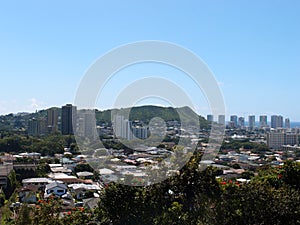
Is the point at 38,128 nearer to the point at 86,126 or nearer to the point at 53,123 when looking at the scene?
the point at 53,123

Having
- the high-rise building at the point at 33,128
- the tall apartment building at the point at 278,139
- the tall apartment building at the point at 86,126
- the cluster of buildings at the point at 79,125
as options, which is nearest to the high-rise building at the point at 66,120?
the cluster of buildings at the point at 79,125

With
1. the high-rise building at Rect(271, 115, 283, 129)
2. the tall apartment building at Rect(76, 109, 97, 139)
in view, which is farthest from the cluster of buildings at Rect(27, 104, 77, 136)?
the high-rise building at Rect(271, 115, 283, 129)

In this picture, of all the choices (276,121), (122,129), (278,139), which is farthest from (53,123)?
(276,121)

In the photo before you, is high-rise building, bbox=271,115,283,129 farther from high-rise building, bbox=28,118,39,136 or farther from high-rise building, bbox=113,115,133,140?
high-rise building, bbox=113,115,133,140

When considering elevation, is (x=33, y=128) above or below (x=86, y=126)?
below

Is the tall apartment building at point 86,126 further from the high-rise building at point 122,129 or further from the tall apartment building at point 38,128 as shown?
the tall apartment building at point 38,128

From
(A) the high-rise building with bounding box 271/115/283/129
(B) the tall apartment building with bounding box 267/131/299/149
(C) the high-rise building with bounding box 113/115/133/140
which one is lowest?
(B) the tall apartment building with bounding box 267/131/299/149

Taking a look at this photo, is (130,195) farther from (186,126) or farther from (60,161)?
(60,161)

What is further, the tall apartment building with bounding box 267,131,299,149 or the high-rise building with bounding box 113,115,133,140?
the tall apartment building with bounding box 267,131,299,149

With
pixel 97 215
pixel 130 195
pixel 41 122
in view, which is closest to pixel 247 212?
pixel 130 195

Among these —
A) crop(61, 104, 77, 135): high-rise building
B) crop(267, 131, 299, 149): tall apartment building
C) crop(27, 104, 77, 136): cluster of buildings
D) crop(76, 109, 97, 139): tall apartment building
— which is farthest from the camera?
crop(267, 131, 299, 149): tall apartment building
